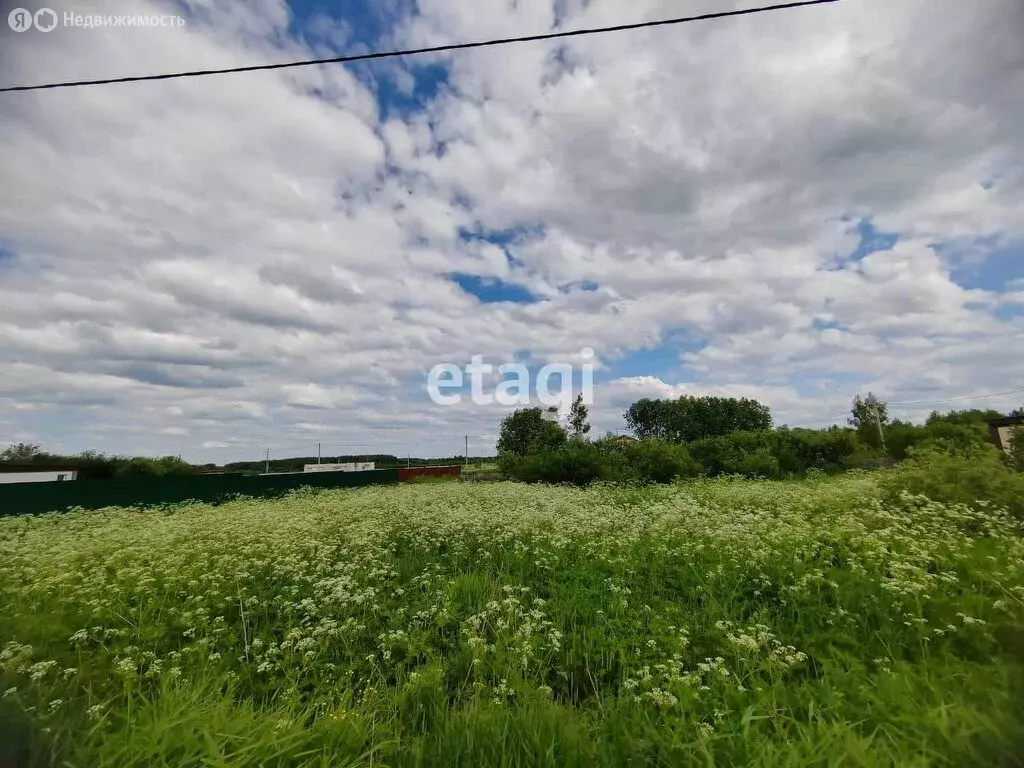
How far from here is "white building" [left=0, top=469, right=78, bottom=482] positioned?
1798cm

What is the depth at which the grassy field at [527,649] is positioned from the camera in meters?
2.56

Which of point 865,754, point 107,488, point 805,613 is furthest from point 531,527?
point 107,488

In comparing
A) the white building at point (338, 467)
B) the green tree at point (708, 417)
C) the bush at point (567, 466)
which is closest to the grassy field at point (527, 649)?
the bush at point (567, 466)

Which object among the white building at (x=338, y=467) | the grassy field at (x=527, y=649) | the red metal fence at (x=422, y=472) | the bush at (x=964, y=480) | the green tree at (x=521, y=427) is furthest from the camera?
the green tree at (x=521, y=427)

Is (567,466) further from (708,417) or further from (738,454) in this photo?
(708,417)

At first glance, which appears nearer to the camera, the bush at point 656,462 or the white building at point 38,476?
the white building at point 38,476

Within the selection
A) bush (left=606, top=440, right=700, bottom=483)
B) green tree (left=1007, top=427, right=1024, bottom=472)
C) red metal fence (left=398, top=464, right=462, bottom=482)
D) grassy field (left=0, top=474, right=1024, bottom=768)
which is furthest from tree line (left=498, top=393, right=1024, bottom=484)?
grassy field (left=0, top=474, right=1024, bottom=768)

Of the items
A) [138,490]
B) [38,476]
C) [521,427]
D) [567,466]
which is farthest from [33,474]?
[521,427]

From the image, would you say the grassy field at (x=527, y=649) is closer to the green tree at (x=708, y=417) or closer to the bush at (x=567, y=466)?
the bush at (x=567, y=466)

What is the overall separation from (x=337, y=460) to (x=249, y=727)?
4079 centimetres

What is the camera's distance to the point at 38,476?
62.2ft

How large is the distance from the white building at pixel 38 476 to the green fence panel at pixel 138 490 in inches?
184

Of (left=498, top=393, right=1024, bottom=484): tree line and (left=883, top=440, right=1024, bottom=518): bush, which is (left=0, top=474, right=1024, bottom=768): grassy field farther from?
(left=498, top=393, right=1024, bottom=484): tree line

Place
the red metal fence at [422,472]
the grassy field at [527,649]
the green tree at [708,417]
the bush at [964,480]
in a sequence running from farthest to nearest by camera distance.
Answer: the green tree at [708,417] → the red metal fence at [422,472] → the bush at [964,480] → the grassy field at [527,649]
